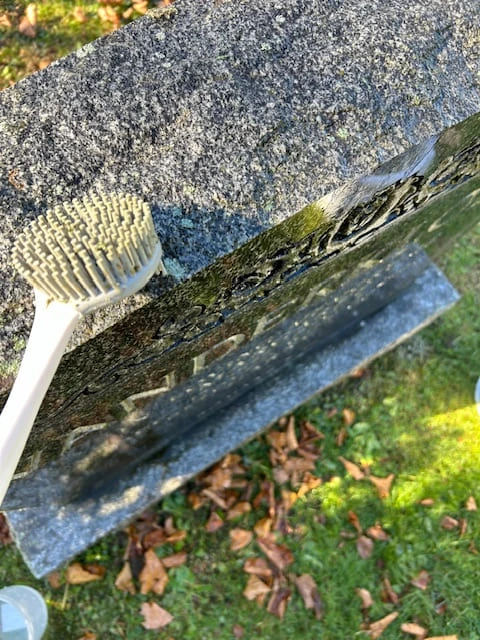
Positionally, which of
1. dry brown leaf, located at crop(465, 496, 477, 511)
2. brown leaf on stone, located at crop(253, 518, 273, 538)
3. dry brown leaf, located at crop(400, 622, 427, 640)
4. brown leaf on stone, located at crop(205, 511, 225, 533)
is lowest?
dry brown leaf, located at crop(400, 622, 427, 640)

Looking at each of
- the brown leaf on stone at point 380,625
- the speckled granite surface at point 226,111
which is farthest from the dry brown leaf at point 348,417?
the speckled granite surface at point 226,111

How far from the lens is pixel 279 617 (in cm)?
273

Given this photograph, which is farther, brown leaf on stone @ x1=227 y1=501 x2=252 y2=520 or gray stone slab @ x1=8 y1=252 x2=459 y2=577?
brown leaf on stone @ x1=227 y1=501 x2=252 y2=520

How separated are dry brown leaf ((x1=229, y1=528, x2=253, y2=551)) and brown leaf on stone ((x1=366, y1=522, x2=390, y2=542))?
557 millimetres

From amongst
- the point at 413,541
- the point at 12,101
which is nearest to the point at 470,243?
the point at 413,541

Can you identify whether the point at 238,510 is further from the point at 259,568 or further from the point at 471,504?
the point at 471,504

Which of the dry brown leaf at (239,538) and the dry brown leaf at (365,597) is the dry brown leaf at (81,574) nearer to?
the dry brown leaf at (239,538)

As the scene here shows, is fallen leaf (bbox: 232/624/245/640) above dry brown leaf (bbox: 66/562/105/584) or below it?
below

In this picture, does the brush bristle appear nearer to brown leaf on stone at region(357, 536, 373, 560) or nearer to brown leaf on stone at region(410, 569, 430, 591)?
brown leaf on stone at region(357, 536, 373, 560)

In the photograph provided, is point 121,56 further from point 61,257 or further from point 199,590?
point 199,590

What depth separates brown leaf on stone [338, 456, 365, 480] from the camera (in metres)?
2.97


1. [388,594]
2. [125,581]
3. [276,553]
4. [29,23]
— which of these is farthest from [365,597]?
[29,23]

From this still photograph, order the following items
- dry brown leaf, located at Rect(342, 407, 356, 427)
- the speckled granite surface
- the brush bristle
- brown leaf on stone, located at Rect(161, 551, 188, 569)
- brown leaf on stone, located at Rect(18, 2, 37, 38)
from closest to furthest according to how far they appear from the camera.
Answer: the brush bristle → the speckled granite surface → brown leaf on stone, located at Rect(161, 551, 188, 569) → dry brown leaf, located at Rect(342, 407, 356, 427) → brown leaf on stone, located at Rect(18, 2, 37, 38)

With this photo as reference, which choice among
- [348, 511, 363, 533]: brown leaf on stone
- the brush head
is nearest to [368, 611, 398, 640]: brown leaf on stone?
[348, 511, 363, 533]: brown leaf on stone
